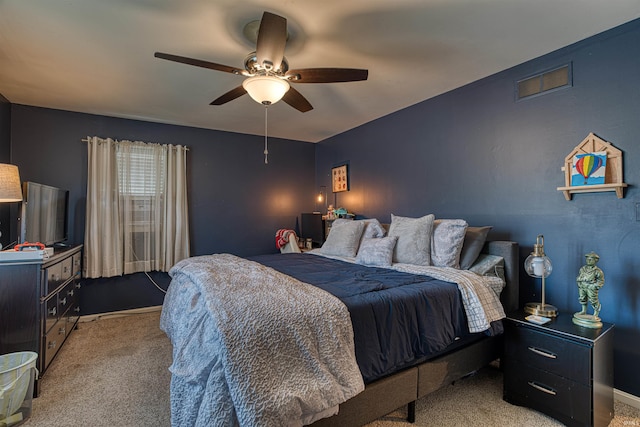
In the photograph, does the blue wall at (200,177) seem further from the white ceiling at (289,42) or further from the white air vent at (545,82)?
the white air vent at (545,82)

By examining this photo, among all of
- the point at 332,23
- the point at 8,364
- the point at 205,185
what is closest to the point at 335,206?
the point at 205,185

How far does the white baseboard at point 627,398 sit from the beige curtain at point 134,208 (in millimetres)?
4461

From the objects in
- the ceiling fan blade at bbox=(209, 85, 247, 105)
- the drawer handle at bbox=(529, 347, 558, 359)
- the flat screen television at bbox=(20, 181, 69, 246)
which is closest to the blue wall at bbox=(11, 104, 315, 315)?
the flat screen television at bbox=(20, 181, 69, 246)

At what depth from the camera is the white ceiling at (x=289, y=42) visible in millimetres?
1876

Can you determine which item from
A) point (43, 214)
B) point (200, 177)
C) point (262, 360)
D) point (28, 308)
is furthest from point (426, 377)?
point (200, 177)

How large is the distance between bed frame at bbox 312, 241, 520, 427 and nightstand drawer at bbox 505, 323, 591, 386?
214 millimetres

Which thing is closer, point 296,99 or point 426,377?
point 426,377

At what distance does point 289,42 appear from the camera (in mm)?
2209

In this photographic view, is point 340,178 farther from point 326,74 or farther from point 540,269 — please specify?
point 540,269

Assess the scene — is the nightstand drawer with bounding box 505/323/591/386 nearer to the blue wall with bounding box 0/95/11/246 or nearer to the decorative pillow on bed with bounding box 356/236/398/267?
the decorative pillow on bed with bounding box 356/236/398/267

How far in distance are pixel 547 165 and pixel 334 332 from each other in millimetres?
2250

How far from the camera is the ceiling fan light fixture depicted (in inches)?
77.4

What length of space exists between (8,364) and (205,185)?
2833 millimetres

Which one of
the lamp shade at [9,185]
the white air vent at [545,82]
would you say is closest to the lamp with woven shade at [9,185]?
the lamp shade at [9,185]
